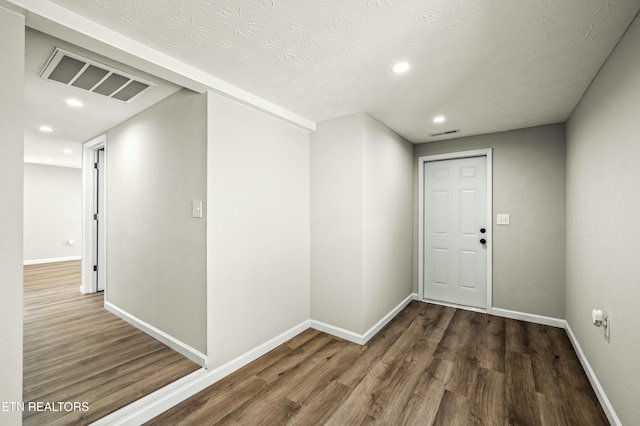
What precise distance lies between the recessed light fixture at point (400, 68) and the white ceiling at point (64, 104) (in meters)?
1.78

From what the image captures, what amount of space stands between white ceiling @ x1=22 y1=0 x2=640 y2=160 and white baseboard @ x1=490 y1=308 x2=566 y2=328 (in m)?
2.35

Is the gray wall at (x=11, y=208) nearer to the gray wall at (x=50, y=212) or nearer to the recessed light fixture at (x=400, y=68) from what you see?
the recessed light fixture at (x=400, y=68)

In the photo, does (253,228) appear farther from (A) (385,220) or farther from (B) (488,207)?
(B) (488,207)

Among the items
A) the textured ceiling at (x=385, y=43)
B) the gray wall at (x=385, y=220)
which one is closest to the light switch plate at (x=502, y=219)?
the gray wall at (x=385, y=220)

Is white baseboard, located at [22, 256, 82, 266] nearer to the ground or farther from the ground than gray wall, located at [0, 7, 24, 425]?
nearer to the ground

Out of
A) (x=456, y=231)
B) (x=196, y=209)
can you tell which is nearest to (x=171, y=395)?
(x=196, y=209)

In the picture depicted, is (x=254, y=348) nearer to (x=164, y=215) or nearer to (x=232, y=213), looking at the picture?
(x=232, y=213)

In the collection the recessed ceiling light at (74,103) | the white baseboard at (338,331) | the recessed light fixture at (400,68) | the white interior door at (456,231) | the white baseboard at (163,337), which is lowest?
the white baseboard at (338,331)

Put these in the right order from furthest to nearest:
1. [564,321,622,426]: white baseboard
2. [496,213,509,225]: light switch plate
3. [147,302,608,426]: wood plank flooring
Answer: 1. [496,213,509,225]: light switch plate
2. [147,302,608,426]: wood plank flooring
3. [564,321,622,426]: white baseboard

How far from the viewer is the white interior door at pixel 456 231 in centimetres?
368

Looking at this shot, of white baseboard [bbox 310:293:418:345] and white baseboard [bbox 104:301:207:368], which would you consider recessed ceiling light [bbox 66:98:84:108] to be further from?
white baseboard [bbox 310:293:418:345]

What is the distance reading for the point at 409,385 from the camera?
2117 mm

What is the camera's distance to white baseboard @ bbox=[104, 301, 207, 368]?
88.5 inches

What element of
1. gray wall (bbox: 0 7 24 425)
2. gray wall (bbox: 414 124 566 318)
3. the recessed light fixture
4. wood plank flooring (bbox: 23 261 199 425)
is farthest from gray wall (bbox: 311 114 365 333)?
gray wall (bbox: 0 7 24 425)
